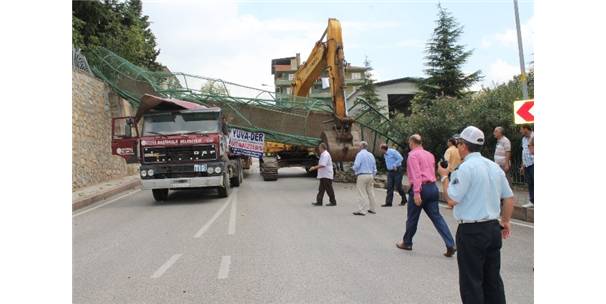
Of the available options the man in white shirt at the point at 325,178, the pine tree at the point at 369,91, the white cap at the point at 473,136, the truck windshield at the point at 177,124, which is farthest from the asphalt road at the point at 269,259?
the pine tree at the point at 369,91

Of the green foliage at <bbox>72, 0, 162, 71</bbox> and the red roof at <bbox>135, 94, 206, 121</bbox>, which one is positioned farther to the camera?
the green foliage at <bbox>72, 0, 162, 71</bbox>

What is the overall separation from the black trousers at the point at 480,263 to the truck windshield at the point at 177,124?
10717 mm

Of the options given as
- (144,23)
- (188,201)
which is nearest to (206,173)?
(188,201)

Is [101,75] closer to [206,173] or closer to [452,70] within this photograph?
[206,173]

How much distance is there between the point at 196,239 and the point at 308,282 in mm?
3296

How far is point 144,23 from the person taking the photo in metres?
37.0

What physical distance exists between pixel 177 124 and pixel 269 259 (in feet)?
27.1

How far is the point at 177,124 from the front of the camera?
45.1 ft

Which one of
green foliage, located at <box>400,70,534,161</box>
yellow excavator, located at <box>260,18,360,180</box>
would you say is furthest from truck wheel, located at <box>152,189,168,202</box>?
green foliage, located at <box>400,70,534,161</box>

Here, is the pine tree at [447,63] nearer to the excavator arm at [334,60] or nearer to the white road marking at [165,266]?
the excavator arm at [334,60]

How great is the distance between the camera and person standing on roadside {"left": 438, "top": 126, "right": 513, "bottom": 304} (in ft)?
12.7

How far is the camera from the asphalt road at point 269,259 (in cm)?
501

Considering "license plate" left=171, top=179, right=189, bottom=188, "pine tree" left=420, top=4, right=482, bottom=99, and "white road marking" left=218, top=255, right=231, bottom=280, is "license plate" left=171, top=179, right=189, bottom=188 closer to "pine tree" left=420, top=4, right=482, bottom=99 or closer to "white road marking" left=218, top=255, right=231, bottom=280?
"white road marking" left=218, top=255, right=231, bottom=280

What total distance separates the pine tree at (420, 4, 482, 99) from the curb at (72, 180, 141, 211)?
69.2 feet
